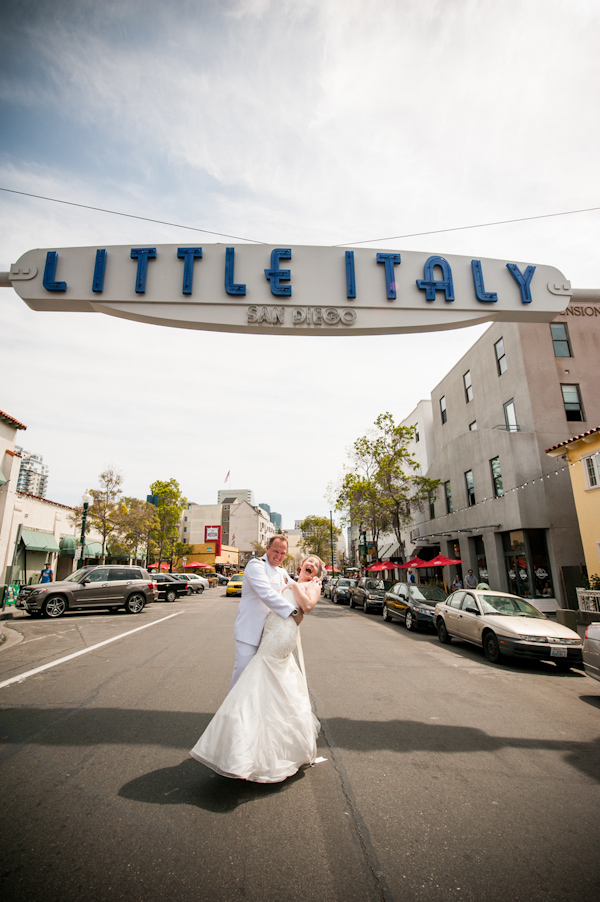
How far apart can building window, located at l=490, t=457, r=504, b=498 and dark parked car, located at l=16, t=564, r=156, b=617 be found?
15996 mm

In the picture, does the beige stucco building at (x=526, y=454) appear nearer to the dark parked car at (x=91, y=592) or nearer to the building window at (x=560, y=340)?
the building window at (x=560, y=340)

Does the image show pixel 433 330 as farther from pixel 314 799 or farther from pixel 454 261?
pixel 314 799

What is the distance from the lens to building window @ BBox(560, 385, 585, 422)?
68.9 ft

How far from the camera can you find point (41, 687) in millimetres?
6625

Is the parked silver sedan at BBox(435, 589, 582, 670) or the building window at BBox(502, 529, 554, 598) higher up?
the building window at BBox(502, 529, 554, 598)

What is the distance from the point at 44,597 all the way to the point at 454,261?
52.0ft

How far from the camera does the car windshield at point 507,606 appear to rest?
33.2 ft

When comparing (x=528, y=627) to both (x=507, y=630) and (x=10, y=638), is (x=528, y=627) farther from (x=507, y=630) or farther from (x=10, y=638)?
(x=10, y=638)

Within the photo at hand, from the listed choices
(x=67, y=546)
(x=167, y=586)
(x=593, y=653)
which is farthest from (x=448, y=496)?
(x=67, y=546)

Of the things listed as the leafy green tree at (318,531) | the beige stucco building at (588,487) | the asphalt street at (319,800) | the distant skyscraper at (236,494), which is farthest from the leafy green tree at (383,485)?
the distant skyscraper at (236,494)

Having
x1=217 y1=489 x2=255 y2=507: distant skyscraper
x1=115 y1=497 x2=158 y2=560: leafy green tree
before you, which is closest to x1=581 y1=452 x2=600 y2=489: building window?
x1=115 y1=497 x2=158 y2=560: leafy green tree

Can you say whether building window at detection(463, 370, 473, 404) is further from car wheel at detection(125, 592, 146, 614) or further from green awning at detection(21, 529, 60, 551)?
green awning at detection(21, 529, 60, 551)

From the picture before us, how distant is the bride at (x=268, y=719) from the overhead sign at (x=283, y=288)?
11.3ft

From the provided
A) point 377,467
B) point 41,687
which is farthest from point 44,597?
point 377,467
